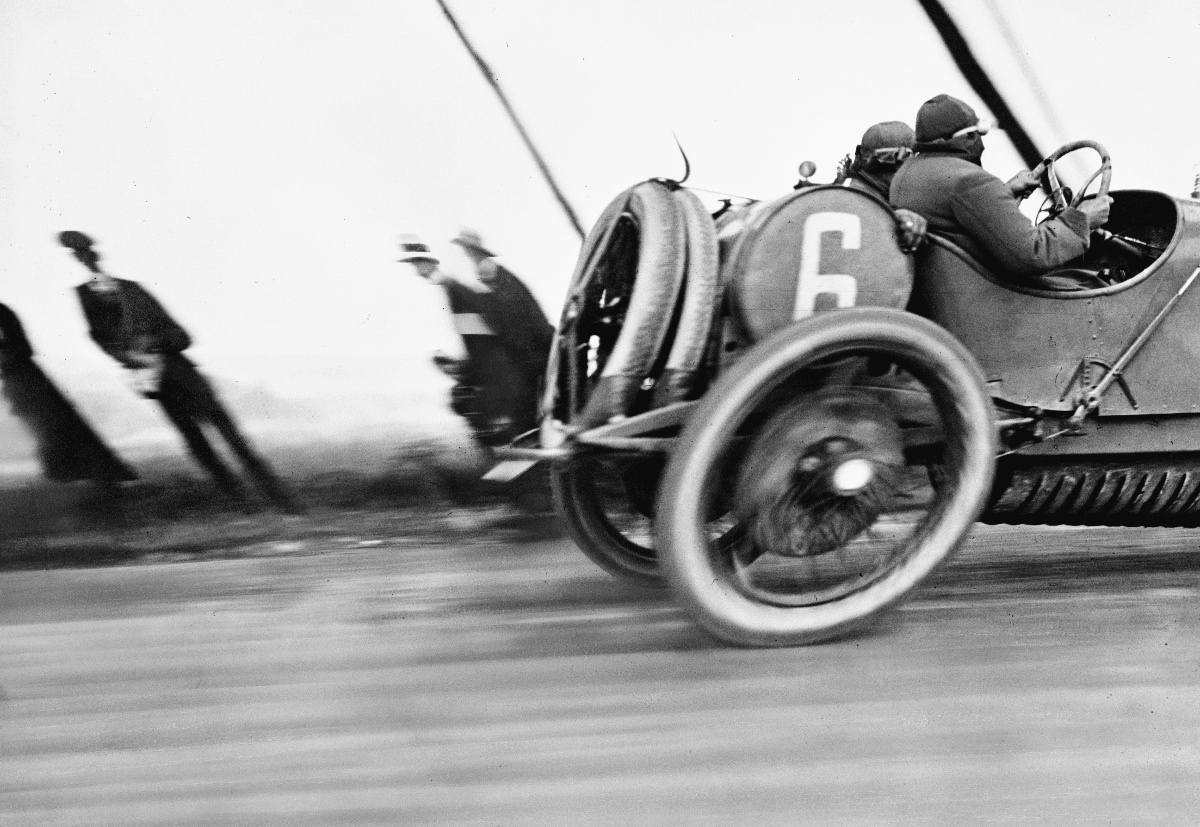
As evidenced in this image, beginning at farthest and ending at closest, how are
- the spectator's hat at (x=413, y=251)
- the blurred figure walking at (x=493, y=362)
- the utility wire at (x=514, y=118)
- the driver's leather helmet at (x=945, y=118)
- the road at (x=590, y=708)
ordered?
the blurred figure walking at (x=493, y=362)
the spectator's hat at (x=413, y=251)
the utility wire at (x=514, y=118)
the driver's leather helmet at (x=945, y=118)
the road at (x=590, y=708)

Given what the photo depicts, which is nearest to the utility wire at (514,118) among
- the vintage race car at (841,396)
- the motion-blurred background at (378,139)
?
the motion-blurred background at (378,139)

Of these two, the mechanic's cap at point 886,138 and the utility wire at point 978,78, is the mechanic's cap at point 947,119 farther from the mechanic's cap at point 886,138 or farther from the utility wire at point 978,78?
the utility wire at point 978,78

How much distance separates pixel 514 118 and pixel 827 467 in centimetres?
201

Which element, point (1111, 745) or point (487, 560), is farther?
point (487, 560)

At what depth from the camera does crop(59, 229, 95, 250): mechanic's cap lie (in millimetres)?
3795

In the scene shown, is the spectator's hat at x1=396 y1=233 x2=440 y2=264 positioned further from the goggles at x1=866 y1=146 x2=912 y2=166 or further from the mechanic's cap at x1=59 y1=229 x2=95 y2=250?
the goggles at x1=866 y1=146 x2=912 y2=166

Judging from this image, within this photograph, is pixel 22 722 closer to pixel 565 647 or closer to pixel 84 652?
pixel 84 652

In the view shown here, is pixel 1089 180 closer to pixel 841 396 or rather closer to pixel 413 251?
pixel 841 396

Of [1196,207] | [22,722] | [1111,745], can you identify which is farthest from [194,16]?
[1111,745]

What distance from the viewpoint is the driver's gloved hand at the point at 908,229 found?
261 cm

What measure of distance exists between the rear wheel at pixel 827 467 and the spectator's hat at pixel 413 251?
5.89 feet

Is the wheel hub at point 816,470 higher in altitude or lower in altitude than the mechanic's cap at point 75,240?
lower

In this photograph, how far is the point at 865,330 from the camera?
238 cm

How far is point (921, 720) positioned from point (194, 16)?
3.07 metres
